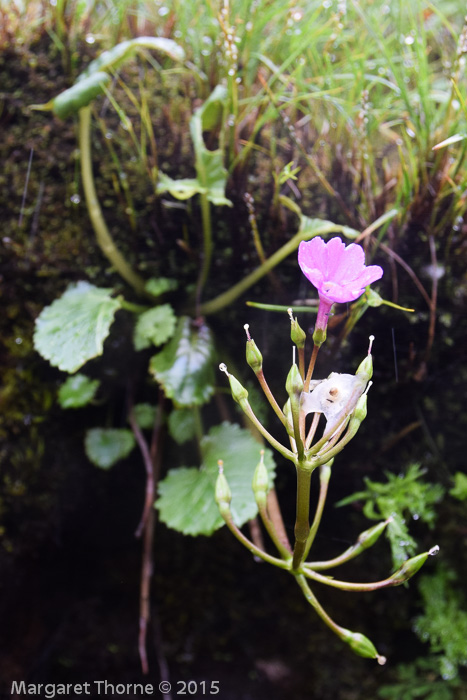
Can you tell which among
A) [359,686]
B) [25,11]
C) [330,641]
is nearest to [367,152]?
[25,11]

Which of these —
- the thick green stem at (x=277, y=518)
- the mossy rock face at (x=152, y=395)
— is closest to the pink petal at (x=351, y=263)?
the mossy rock face at (x=152, y=395)

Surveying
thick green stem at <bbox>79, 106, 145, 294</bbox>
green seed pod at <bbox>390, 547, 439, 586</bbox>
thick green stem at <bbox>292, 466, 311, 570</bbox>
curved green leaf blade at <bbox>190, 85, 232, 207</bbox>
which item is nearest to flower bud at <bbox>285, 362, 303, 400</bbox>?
thick green stem at <bbox>292, 466, 311, 570</bbox>

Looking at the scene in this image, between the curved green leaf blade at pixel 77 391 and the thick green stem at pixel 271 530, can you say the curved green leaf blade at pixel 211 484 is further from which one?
the curved green leaf blade at pixel 77 391

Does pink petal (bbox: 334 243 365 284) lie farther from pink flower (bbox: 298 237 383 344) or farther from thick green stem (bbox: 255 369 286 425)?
thick green stem (bbox: 255 369 286 425)

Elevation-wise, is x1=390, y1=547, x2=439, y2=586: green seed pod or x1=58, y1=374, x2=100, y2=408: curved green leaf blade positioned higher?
x1=390, y1=547, x2=439, y2=586: green seed pod

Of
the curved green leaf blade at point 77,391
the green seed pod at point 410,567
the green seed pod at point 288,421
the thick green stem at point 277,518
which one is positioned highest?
the green seed pod at point 288,421
